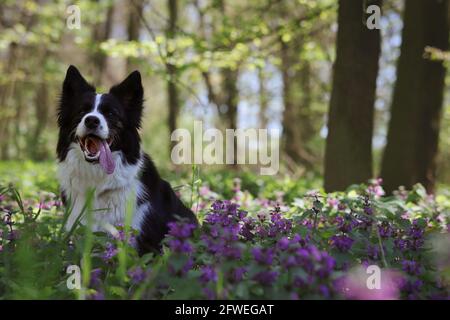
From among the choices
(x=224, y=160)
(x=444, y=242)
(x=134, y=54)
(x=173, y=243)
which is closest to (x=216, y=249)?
(x=173, y=243)

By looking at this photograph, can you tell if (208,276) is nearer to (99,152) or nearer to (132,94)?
(99,152)

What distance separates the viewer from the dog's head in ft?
15.2

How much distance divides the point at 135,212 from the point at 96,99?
1071 mm

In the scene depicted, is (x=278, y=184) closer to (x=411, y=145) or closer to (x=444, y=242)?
(x=411, y=145)

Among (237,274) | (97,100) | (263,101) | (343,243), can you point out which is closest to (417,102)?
(97,100)

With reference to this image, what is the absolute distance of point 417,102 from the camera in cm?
872

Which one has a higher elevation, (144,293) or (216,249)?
(216,249)

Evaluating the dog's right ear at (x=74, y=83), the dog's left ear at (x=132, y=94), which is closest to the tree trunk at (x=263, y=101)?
the dog's left ear at (x=132, y=94)

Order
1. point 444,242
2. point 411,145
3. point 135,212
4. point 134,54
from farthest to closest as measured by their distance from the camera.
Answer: point 134,54
point 411,145
point 135,212
point 444,242

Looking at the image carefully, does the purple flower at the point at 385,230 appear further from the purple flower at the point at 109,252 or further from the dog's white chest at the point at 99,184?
the dog's white chest at the point at 99,184

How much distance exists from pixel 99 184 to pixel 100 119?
0.58m

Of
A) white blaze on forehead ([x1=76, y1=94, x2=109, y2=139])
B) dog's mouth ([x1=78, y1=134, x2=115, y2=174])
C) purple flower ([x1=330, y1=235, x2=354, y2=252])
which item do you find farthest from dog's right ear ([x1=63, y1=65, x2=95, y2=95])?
purple flower ([x1=330, y1=235, x2=354, y2=252])

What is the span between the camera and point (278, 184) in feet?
29.6

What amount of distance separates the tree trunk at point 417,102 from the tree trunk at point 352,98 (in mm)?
1261
